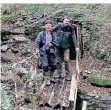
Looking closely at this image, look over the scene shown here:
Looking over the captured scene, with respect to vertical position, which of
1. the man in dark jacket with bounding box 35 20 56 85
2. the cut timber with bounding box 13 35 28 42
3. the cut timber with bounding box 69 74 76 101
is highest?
the man in dark jacket with bounding box 35 20 56 85

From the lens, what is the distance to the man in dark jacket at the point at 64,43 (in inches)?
482

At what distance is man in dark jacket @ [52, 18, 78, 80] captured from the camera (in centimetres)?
1224

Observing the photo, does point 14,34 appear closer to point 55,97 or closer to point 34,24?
point 34,24

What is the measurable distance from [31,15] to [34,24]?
198cm

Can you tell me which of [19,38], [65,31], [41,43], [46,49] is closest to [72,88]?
[46,49]

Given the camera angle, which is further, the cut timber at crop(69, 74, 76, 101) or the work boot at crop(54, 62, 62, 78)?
the work boot at crop(54, 62, 62, 78)

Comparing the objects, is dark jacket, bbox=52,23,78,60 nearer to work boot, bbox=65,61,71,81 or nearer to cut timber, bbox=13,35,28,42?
work boot, bbox=65,61,71,81

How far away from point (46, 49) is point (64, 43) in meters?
0.72

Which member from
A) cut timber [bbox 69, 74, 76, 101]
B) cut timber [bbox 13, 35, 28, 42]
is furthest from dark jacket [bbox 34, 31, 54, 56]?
cut timber [bbox 13, 35, 28, 42]

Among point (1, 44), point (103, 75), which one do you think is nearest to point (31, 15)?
point (1, 44)

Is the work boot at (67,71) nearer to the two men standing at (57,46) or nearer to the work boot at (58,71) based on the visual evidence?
the two men standing at (57,46)

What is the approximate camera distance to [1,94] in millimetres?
10867

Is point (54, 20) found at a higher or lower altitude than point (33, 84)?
higher

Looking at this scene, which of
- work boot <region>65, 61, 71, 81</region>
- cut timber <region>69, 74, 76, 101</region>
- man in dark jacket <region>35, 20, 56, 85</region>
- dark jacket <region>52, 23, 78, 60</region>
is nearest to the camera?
cut timber <region>69, 74, 76, 101</region>
